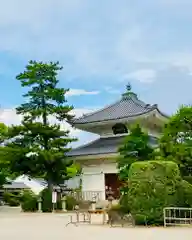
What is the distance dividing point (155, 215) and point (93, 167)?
16337 millimetres

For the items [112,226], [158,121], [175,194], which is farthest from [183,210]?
[158,121]

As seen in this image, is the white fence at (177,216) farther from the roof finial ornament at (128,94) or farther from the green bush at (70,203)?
the roof finial ornament at (128,94)

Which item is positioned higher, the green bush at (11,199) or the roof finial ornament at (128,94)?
the roof finial ornament at (128,94)

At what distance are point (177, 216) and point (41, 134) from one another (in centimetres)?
1416

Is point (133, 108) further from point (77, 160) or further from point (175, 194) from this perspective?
point (175, 194)

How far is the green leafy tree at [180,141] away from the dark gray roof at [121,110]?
11.7 m

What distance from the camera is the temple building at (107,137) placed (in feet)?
101

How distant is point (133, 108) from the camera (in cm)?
3356

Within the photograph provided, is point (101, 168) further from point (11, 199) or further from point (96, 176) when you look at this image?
point (11, 199)

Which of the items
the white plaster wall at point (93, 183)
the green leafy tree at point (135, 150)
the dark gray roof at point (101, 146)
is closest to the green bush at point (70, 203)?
the white plaster wall at point (93, 183)

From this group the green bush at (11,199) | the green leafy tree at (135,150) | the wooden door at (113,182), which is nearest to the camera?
the green leafy tree at (135,150)

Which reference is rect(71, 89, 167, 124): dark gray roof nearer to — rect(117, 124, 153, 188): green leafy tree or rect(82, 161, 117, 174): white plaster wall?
rect(82, 161, 117, 174): white plaster wall

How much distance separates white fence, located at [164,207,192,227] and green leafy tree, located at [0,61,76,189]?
42.4ft

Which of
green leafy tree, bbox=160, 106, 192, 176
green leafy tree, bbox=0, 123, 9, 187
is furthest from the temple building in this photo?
green leafy tree, bbox=160, 106, 192, 176
